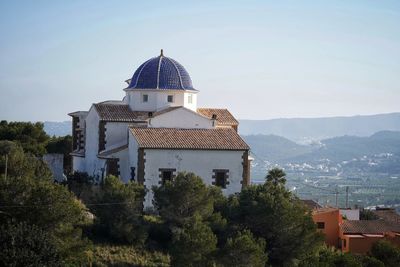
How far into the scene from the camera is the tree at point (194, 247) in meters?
29.2

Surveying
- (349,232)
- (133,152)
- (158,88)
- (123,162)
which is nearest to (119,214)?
(133,152)

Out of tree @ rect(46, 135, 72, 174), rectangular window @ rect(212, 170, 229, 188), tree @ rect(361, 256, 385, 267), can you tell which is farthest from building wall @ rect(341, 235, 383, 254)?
tree @ rect(46, 135, 72, 174)

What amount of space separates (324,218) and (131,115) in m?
12.9

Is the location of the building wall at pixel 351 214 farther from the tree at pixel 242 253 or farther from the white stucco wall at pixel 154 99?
the tree at pixel 242 253

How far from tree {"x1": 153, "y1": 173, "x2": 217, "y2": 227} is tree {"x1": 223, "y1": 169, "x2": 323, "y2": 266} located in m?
1.55

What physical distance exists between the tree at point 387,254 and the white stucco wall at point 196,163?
28.0 ft

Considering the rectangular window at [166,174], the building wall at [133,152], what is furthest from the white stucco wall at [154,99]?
the rectangular window at [166,174]

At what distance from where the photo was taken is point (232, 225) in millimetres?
33688

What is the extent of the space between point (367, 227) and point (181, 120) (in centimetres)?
1403

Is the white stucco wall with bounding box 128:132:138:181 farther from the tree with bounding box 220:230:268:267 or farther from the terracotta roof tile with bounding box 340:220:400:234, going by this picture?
the terracotta roof tile with bounding box 340:220:400:234

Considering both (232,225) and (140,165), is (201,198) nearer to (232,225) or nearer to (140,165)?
(232,225)

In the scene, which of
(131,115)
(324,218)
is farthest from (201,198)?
(324,218)

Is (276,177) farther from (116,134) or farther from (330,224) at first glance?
(116,134)

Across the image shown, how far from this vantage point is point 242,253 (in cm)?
2991
